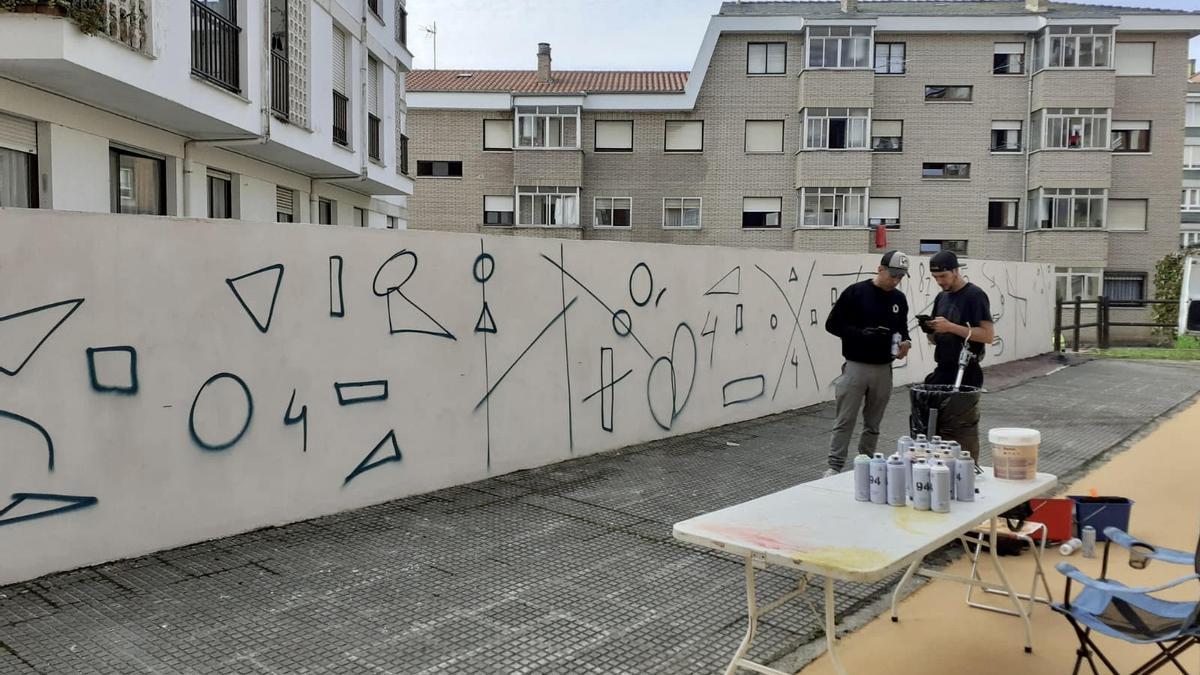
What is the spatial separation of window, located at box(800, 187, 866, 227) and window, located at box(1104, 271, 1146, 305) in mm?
9456

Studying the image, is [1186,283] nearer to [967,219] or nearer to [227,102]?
[967,219]

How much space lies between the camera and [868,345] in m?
6.12

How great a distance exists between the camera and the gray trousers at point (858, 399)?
6191 mm

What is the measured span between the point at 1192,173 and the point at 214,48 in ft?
196

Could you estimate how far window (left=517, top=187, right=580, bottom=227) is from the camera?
31.6 m

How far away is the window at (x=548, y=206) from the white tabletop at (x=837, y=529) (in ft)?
92.4

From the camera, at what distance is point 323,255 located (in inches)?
221

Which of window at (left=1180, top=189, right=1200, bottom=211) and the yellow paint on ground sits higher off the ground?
window at (left=1180, top=189, right=1200, bottom=211)

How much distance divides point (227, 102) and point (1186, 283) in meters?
23.6

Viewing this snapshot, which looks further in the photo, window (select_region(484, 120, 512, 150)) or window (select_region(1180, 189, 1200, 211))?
window (select_region(1180, 189, 1200, 211))

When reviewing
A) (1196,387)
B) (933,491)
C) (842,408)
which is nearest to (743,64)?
(1196,387)

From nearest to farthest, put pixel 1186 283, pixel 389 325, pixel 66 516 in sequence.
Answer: pixel 66 516 < pixel 389 325 < pixel 1186 283

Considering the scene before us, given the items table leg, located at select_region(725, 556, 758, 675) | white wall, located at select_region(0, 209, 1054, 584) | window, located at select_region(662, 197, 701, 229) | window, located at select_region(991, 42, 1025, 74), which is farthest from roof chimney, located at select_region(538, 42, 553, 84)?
table leg, located at select_region(725, 556, 758, 675)

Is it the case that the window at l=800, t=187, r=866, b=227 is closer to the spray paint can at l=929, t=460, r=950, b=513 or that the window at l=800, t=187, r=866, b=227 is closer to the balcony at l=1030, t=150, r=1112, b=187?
the balcony at l=1030, t=150, r=1112, b=187
